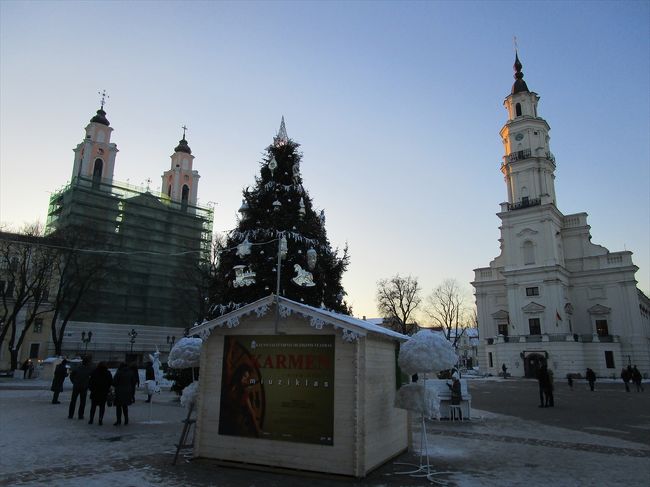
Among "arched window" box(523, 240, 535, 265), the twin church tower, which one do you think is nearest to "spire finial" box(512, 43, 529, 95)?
"arched window" box(523, 240, 535, 265)

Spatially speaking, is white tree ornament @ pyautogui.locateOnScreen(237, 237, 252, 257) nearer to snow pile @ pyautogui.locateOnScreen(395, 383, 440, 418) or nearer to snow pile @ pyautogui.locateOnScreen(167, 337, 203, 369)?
snow pile @ pyautogui.locateOnScreen(167, 337, 203, 369)

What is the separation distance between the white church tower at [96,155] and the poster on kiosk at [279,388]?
5407 cm

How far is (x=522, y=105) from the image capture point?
59875mm

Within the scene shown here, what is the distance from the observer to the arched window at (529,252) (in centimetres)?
5384

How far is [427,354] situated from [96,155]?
61552mm

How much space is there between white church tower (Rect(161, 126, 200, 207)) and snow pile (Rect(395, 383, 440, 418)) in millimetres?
62110

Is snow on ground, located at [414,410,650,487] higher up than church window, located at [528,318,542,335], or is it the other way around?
church window, located at [528,318,542,335]

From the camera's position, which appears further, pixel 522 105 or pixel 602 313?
pixel 522 105

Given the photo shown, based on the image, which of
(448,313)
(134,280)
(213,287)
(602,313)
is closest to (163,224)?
(134,280)

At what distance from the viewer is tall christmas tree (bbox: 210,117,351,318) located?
1584 cm

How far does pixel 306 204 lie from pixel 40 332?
41990 millimetres

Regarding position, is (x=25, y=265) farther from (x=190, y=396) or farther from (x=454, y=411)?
(x=454, y=411)

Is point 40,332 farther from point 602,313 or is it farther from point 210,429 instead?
point 602,313

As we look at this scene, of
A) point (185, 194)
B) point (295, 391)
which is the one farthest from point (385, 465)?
point (185, 194)
